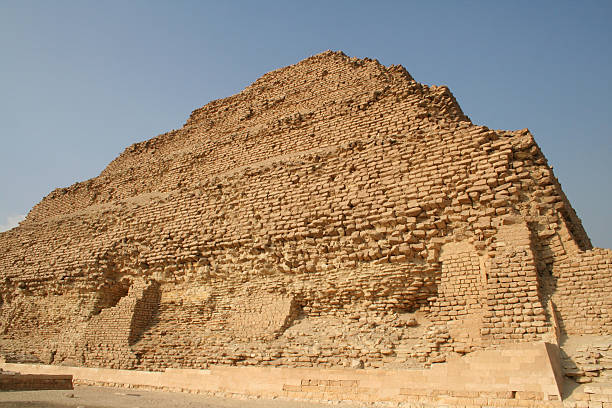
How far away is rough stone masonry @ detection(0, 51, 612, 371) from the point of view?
22.3ft

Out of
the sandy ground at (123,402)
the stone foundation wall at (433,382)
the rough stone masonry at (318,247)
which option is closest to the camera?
the stone foundation wall at (433,382)

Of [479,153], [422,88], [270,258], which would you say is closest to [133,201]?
[270,258]

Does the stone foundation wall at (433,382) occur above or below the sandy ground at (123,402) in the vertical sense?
above

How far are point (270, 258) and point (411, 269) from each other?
10.1ft

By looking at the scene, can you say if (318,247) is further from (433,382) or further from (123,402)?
(123,402)

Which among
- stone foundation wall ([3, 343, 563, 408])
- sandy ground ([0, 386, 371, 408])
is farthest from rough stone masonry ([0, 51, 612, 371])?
sandy ground ([0, 386, 371, 408])

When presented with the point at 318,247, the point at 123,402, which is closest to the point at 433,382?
the point at 318,247

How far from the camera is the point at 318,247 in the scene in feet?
28.8

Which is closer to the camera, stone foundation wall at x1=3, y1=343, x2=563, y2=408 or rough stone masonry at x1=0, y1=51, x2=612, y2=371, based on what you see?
stone foundation wall at x1=3, y1=343, x2=563, y2=408

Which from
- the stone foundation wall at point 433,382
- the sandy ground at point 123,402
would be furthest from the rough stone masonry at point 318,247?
the sandy ground at point 123,402

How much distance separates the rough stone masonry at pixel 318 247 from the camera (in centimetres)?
679

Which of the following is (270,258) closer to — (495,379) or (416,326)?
(416,326)

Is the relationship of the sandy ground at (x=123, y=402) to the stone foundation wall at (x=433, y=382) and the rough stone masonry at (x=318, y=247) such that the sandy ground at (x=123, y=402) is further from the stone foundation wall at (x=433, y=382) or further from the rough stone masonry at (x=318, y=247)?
the rough stone masonry at (x=318, y=247)

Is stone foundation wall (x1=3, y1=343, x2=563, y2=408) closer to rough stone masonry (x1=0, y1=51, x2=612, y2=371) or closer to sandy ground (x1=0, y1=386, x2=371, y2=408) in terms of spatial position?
sandy ground (x1=0, y1=386, x2=371, y2=408)
